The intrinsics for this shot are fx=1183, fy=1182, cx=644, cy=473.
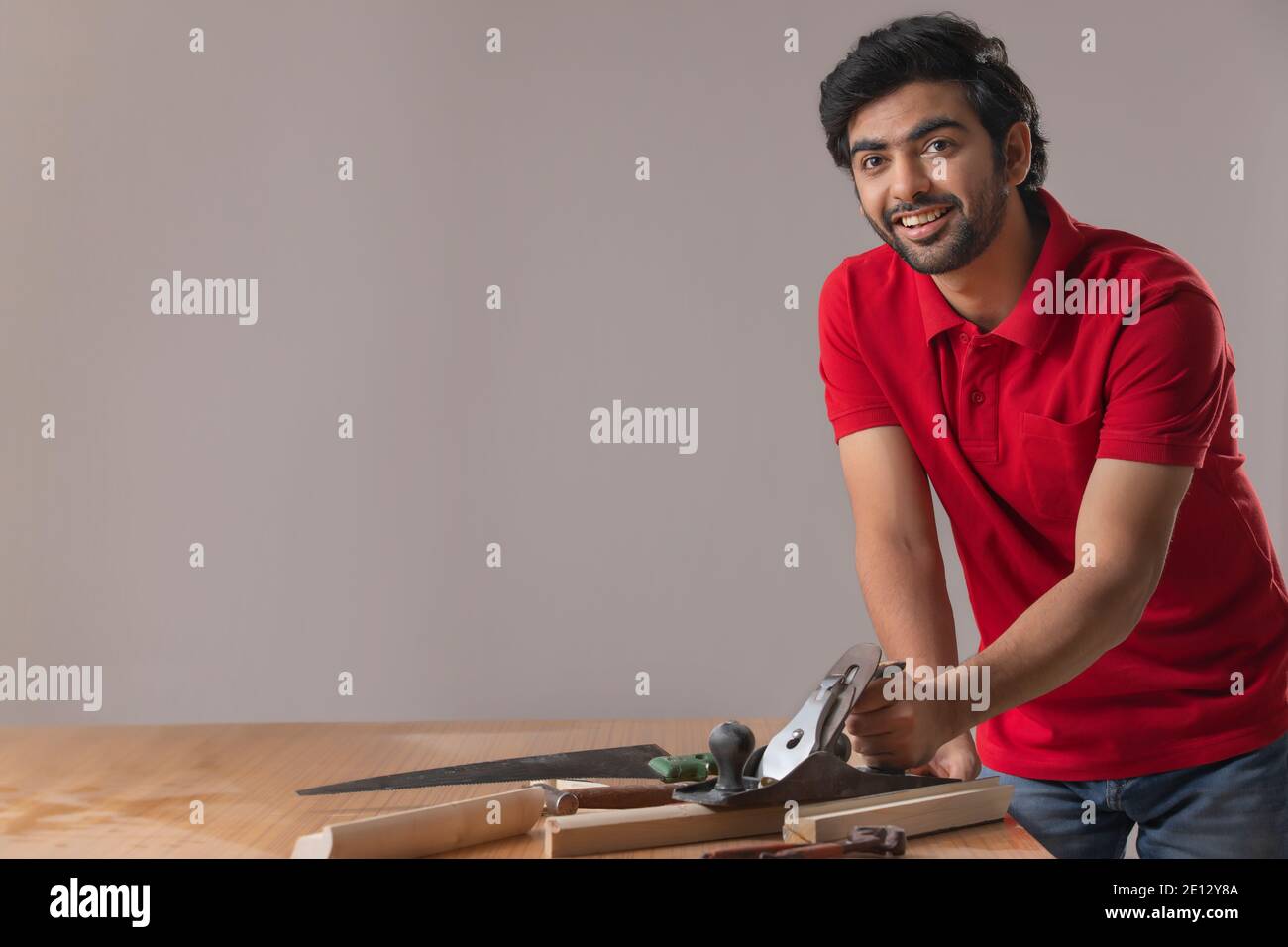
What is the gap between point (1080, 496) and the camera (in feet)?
5.40

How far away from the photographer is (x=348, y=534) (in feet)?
9.98

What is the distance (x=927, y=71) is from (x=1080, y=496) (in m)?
0.62

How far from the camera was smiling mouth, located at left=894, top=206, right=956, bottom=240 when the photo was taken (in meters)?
1.60

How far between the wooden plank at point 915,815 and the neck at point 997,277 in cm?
72

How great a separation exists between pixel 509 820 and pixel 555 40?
7.65 feet

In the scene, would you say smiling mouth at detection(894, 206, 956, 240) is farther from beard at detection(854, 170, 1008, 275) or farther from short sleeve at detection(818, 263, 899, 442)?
short sleeve at detection(818, 263, 899, 442)

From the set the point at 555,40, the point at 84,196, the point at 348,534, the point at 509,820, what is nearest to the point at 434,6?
the point at 555,40

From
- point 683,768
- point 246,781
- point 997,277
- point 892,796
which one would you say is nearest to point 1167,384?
point 997,277

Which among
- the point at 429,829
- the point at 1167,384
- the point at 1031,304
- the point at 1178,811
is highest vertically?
the point at 1031,304

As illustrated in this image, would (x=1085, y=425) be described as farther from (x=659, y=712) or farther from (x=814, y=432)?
(x=659, y=712)

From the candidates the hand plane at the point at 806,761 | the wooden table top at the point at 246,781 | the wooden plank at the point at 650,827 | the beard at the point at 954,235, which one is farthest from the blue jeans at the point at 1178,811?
the beard at the point at 954,235

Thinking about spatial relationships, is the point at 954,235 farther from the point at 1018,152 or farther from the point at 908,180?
the point at 1018,152

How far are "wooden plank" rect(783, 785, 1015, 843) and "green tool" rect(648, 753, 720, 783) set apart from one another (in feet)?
0.80

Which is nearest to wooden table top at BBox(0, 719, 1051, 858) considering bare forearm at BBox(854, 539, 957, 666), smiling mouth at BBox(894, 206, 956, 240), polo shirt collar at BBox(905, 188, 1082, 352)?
bare forearm at BBox(854, 539, 957, 666)
